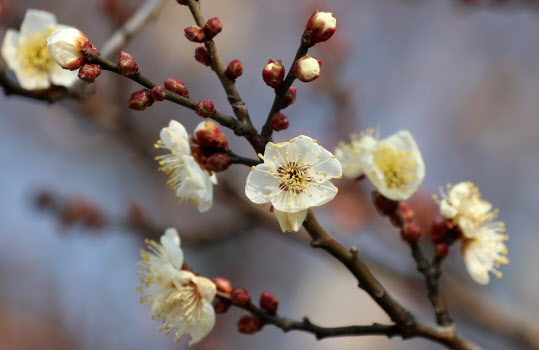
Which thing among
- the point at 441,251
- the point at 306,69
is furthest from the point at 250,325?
the point at 306,69

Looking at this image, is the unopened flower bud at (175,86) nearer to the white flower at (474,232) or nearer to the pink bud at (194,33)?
the pink bud at (194,33)

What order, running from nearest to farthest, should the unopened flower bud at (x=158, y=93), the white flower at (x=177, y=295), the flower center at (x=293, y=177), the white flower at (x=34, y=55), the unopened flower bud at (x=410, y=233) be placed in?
the unopened flower bud at (x=158, y=93), the flower center at (x=293, y=177), the white flower at (x=177, y=295), the unopened flower bud at (x=410, y=233), the white flower at (x=34, y=55)

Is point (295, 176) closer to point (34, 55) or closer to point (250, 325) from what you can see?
point (250, 325)

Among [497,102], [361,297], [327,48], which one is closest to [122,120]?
[327,48]

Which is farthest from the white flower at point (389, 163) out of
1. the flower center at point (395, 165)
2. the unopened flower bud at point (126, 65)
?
the unopened flower bud at point (126, 65)

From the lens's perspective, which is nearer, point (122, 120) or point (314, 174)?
point (314, 174)

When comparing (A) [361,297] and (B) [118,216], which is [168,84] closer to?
(B) [118,216]

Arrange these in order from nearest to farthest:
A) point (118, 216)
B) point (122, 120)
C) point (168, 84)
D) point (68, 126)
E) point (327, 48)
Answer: point (168, 84), point (122, 120), point (118, 216), point (327, 48), point (68, 126)
